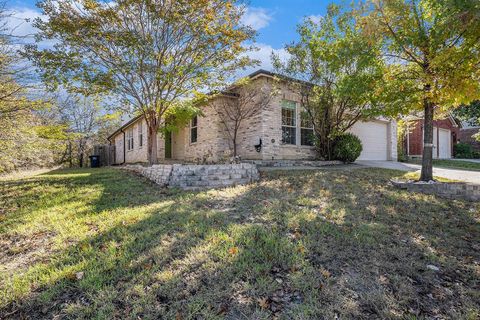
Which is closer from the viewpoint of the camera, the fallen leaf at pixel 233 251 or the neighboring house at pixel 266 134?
the fallen leaf at pixel 233 251

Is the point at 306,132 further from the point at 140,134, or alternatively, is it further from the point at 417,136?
the point at 417,136

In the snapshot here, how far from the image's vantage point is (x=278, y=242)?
3520mm

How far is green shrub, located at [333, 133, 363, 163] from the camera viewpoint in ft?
38.9

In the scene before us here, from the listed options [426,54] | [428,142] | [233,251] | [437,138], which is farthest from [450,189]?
[437,138]

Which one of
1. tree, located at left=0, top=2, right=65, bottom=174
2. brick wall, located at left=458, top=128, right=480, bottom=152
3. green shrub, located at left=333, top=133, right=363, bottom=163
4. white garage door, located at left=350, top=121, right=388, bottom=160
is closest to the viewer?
tree, located at left=0, top=2, right=65, bottom=174

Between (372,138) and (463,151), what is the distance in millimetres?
14275

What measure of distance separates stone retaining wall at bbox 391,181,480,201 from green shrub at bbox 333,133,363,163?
4783mm

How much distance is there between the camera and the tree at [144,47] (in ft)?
24.8

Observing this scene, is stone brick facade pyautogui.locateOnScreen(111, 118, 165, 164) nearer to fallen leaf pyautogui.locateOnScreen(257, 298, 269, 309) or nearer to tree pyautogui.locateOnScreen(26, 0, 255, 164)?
tree pyautogui.locateOnScreen(26, 0, 255, 164)

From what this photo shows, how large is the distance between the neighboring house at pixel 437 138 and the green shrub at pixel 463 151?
0.49 m

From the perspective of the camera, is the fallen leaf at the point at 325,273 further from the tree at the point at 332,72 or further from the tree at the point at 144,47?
the tree at the point at 144,47

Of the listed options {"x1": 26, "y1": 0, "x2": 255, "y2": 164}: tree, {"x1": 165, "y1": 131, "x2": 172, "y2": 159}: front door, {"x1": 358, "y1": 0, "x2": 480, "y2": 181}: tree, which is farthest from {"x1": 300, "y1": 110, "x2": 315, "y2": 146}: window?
{"x1": 165, "y1": 131, "x2": 172, "y2": 159}: front door

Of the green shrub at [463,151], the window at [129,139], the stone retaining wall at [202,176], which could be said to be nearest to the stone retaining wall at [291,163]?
the stone retaining wall at [202,176]

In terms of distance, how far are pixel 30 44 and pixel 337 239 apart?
8525mm
